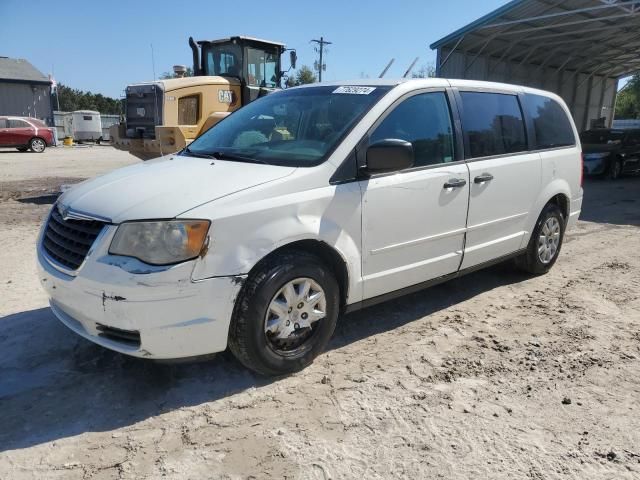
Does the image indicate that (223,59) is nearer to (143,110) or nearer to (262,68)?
(262,68)

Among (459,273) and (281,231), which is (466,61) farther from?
(281,231)

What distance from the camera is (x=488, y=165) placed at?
4.37m

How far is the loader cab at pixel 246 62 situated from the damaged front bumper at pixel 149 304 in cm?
894

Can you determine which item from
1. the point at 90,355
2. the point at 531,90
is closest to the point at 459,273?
the point at 531,90

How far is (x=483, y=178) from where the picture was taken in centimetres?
428

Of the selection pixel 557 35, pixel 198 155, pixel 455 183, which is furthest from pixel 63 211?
pixel 557 35

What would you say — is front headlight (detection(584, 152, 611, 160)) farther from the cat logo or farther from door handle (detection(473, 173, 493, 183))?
door handle (detection(473, 173, 493, 183))

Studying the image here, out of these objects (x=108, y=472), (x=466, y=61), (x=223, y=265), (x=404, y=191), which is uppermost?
(x=466, y=61)

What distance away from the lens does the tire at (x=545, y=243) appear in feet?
17.2

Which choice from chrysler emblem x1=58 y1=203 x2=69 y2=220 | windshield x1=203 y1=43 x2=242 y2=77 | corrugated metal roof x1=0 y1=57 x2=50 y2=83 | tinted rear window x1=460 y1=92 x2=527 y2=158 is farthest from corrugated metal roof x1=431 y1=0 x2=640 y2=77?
corrugated metal roof x1=0 y1=57 x2=50 y2=83

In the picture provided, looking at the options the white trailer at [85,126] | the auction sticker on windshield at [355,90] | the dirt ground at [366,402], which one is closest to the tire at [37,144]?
the white trailer at [85,126]

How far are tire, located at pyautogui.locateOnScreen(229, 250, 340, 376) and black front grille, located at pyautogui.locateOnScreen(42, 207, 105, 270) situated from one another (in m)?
0.92

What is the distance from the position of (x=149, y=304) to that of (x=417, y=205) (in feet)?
6.65

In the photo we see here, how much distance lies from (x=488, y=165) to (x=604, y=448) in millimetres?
2405
